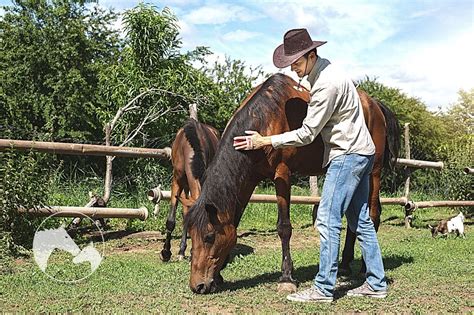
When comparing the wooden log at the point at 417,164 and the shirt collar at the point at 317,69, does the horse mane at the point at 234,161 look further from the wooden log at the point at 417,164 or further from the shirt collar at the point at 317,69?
the wooden log at the point at 417,164

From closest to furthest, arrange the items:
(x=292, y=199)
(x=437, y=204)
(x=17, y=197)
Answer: (x=17, y=197)
(x=292, y=199)
(x=437, y=204)

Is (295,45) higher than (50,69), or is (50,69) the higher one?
(50,69)

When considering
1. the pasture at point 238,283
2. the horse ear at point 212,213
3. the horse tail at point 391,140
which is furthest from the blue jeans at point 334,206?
the horse tail at point 391,140

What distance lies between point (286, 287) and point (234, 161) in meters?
1.20

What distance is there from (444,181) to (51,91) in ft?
33.9

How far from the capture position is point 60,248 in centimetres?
704

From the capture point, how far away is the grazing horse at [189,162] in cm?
668

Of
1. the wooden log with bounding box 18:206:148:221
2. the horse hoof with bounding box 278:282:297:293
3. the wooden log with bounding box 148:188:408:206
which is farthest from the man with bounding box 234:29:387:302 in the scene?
the wooden log with bounding box 148:188:408:206

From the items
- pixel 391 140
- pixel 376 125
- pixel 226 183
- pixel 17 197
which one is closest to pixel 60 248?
pixel 17 197

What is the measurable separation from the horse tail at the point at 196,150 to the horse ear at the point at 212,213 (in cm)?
194

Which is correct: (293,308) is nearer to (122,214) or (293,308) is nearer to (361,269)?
(361,269)

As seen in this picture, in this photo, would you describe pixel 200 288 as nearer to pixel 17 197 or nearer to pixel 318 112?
pixel 318 112

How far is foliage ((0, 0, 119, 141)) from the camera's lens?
509 inches

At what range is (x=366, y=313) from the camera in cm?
412
